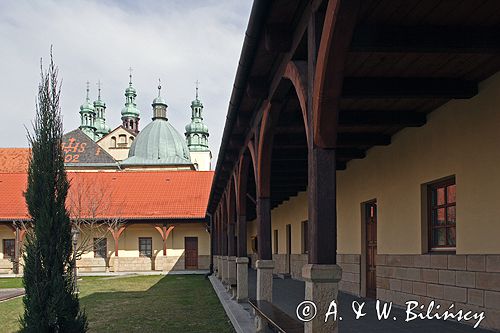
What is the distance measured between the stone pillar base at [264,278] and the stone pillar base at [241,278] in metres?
3.21

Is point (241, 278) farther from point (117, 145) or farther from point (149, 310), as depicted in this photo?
point (117, 145)

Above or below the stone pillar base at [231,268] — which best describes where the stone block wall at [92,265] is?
below

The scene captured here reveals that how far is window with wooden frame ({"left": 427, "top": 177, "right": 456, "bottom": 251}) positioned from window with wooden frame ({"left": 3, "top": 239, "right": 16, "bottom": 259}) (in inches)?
1120

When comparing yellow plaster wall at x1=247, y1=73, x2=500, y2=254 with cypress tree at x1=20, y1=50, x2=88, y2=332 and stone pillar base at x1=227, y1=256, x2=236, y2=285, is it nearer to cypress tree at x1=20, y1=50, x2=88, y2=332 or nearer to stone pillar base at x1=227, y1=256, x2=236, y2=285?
stone pillar base at x1=227, y1=256, x2=236, y2=285

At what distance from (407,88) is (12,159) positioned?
49416mm

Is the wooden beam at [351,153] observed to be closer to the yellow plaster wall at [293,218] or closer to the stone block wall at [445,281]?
the stone block wall at [445,281]

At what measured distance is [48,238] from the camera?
22.2 feet

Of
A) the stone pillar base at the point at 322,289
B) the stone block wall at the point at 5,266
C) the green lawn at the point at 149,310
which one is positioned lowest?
the stone block wall at the point at 5,266

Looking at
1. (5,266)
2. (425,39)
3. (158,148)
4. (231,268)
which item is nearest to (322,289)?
(425,39)

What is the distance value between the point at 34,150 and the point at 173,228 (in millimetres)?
25820

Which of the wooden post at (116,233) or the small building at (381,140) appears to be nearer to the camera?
the small building at (381,140)

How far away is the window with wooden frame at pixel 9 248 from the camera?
31.8 meters

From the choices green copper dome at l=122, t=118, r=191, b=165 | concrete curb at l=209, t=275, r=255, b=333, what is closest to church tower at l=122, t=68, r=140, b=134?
green copper dome at l=122, t=118, r=191, b=165

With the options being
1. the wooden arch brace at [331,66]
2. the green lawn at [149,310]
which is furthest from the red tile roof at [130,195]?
the wooden arch brace at [331,66]
